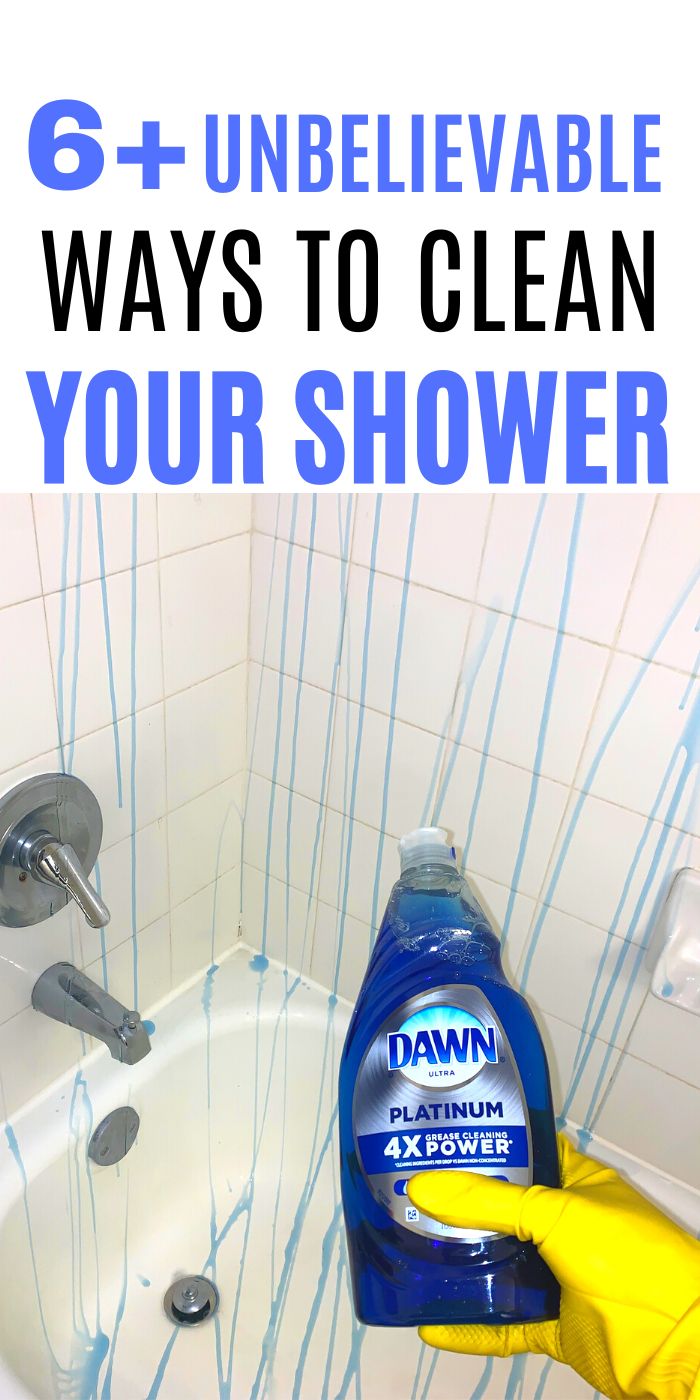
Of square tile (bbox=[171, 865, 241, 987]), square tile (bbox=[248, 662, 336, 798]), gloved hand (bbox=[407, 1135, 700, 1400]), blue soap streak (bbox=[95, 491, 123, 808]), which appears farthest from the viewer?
square tile (bbox=[171, 865, 241, 987])

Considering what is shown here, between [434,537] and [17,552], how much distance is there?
0.33 metres

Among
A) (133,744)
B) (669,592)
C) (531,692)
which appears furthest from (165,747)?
(669,592)

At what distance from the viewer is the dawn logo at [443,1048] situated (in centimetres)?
69

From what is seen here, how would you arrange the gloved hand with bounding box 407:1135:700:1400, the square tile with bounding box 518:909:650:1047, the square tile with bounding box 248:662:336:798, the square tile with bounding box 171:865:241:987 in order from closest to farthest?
the gloved hand with bounding box 407:1135:700:1400 < the square tile with bounding box 518:909:650:1047 < the square tile with bounding box 248:662:336:798 < the square tile with bounding box 171:865:241:987

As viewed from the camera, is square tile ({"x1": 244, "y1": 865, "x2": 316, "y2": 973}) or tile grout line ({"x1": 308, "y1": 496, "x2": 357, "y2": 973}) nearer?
tile grout line ({"x1": 308, "y1": 496, "x2": 357, "y2": 973})

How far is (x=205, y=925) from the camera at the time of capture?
3.59 feet

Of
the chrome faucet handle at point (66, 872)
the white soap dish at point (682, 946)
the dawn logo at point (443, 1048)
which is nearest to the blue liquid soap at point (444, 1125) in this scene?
the dawn logo at point (443, 1048)

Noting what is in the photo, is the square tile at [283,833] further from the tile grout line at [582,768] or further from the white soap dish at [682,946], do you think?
the white soap dish at [682,946]

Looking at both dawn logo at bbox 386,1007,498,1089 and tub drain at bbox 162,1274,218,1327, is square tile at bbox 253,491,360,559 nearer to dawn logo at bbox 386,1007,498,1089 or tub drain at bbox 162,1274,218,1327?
dawn logo at bbox 386,1007,498,1089

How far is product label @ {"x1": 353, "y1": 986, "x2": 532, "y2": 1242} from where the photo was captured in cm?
68

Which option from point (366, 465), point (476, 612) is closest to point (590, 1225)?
point (476, 612)

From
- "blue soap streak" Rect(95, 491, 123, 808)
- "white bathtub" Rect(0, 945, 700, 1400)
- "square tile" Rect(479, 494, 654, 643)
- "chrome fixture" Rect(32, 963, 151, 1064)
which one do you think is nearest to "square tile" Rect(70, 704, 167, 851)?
"blue soap streak" Rect(95, 491, 123, 808)

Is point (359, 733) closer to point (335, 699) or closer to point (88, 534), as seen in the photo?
point (335, 699)

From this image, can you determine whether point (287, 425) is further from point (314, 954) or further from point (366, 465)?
point (314, 954)
